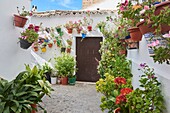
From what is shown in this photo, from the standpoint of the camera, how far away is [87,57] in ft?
24.4

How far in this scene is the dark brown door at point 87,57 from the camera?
7.37m

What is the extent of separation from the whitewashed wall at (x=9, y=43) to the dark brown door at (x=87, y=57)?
3.32 metres

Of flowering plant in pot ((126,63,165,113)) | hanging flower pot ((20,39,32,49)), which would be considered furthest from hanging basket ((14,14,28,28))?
flowering plant in pot ((126,63,165,113))

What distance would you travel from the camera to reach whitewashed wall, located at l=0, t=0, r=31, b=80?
3619 millimetres

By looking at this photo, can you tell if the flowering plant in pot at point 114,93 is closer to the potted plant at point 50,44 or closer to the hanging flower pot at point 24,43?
the hanging flower pot at point 24,43

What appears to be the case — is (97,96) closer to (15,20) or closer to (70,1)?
(15,20)

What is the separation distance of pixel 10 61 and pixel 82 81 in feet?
12.8

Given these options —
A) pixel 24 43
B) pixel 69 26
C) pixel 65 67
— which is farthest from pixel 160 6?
pixel 69 26

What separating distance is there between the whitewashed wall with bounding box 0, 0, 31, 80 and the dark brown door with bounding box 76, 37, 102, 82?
3322mm

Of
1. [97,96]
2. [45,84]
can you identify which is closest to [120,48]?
[97,96]

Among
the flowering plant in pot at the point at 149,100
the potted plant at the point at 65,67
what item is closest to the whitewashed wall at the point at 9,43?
the flowering plant in pot at the point at 149,100

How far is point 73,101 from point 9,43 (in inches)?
78.1

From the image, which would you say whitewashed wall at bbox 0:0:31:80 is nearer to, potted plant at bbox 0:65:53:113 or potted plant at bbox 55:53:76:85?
potted plant at bbox 0:65:53:113

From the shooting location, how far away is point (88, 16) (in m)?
7.24
